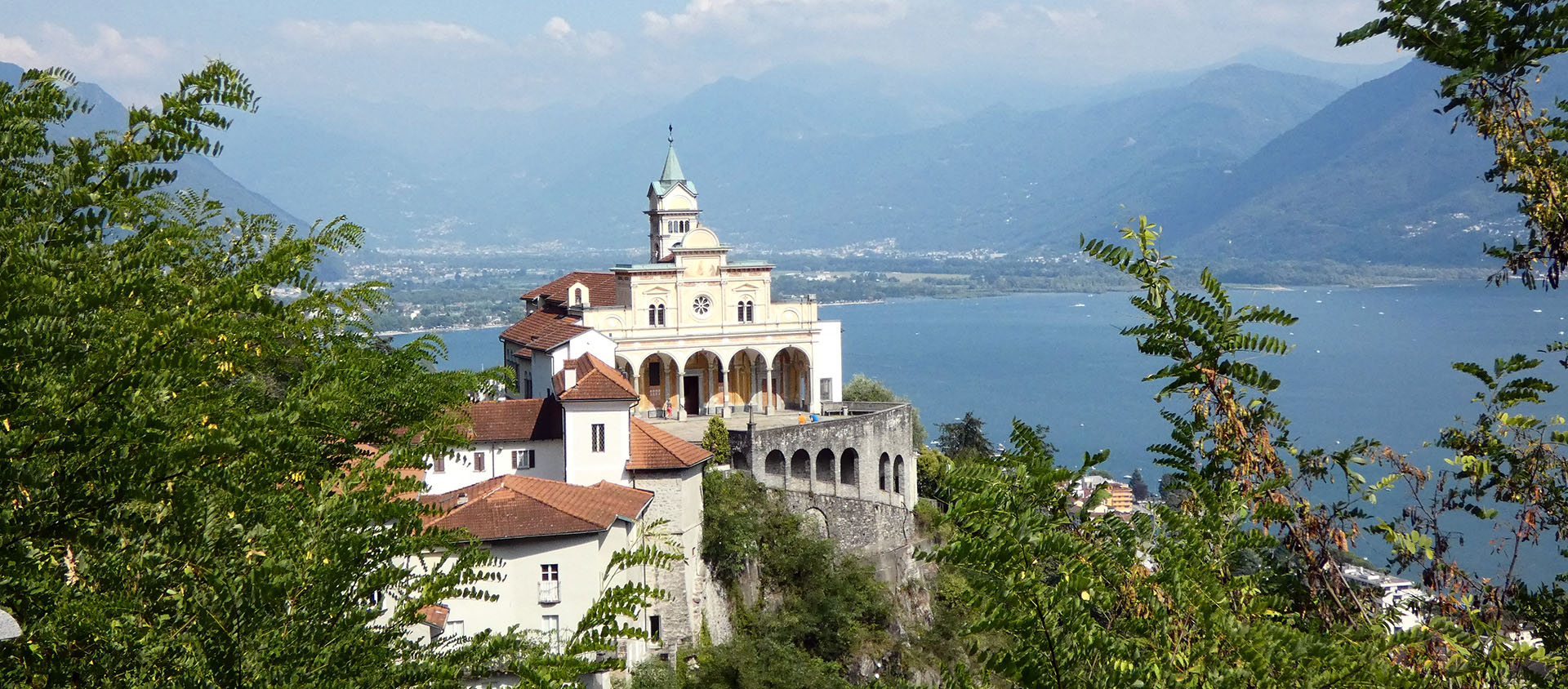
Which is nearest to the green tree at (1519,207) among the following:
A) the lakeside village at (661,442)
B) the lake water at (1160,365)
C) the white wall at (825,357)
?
the lakeside village at (661,442)

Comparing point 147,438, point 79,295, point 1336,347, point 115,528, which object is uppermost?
point 79,295

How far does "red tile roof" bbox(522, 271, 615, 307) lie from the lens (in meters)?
46.7

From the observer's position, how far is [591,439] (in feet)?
105

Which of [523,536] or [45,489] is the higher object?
[45,489]

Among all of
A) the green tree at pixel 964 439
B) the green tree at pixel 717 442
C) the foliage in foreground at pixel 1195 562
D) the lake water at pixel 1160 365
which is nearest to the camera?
the foliage in foreground at pixel 1195 562

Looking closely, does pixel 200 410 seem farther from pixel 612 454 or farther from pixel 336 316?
pixel 612 454

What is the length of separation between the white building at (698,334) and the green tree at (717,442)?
605cm

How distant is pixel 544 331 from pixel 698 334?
492 centimetres

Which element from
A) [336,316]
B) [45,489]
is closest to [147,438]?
[45,489]

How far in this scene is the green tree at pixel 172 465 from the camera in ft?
23.1

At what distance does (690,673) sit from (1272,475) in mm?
23649

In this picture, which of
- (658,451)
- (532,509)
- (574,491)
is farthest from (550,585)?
(658,451)

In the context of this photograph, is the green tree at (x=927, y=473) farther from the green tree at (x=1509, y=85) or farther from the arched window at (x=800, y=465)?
the green tree at (x=1509, y=85)

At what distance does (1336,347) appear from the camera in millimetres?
137625
